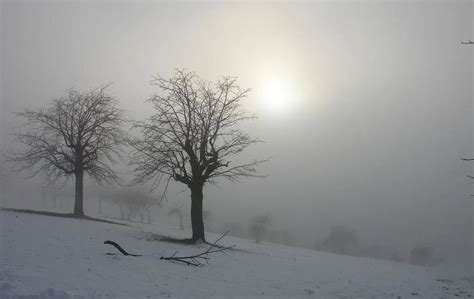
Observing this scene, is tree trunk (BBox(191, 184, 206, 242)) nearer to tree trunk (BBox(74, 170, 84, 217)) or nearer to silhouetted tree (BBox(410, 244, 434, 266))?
tree trunk (BBox(74, 170, 84, 217))

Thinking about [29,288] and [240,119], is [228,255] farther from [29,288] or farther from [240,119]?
[29,288]

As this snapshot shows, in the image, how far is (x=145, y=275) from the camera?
1293 centimetres

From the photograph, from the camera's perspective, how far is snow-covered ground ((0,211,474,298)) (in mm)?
10719

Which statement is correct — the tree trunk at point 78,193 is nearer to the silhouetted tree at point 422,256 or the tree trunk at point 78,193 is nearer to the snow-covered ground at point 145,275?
the snow-covered ground at point 145,275

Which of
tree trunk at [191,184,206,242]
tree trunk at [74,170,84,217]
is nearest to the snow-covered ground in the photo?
tree trunk at [191,184,206,242]

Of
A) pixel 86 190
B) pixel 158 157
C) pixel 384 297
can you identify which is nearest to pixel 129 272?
pixel 384 297

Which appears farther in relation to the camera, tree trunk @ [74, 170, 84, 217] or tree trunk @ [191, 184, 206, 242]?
tree trunk @ [74, 170, 84, 217]

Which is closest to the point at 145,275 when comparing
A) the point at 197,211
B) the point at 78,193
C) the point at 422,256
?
the point at 197,211

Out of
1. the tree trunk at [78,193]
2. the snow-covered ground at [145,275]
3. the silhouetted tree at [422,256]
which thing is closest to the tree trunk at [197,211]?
the snow-covered ground at [145,275]

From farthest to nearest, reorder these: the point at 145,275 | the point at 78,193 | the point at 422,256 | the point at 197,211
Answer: the point at 422,256
the point at 78,193
the point at 197,211
the point at 145,275

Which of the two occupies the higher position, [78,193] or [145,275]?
[78,193]

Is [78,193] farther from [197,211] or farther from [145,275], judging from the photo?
[145,275]

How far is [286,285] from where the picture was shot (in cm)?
1460

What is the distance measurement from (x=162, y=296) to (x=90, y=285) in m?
2.06
